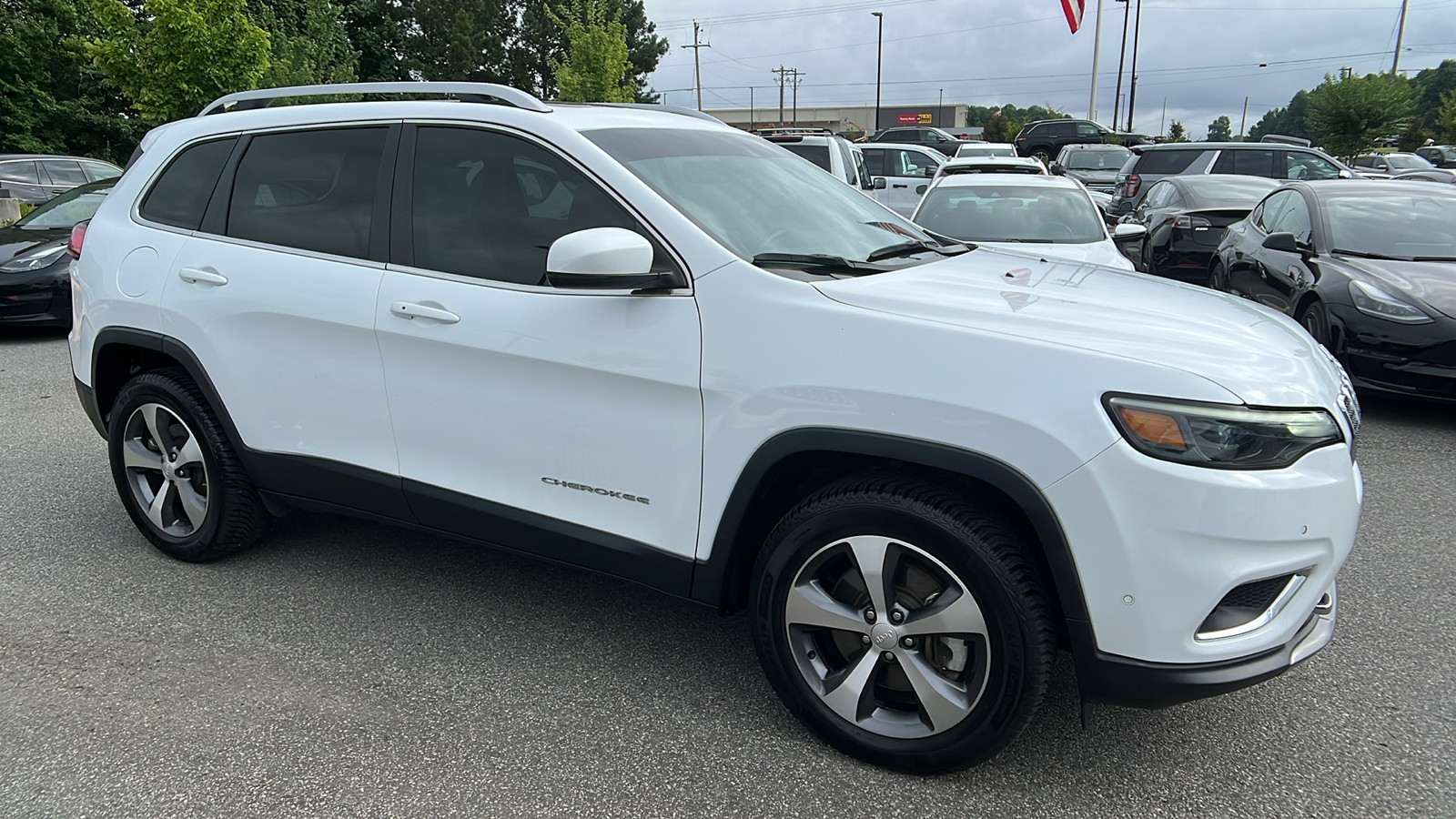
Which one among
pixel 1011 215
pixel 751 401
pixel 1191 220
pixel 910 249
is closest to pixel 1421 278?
pixel 1011 215

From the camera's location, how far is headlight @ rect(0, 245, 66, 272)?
867cm

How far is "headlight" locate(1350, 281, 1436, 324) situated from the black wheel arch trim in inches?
186

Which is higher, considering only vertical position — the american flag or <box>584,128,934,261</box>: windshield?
the american flag

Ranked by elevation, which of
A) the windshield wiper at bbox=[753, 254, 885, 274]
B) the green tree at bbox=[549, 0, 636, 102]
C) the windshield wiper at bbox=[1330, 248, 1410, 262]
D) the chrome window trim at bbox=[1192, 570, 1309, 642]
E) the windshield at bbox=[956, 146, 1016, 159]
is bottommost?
the chrome window trim at bbox=[1192, 570, 1309, 642]

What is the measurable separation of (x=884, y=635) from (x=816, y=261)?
1.09 meters

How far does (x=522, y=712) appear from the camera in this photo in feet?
9.45

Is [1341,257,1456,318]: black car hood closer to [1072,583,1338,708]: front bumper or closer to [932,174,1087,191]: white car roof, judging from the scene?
[932,174,1087,191]: white car roof

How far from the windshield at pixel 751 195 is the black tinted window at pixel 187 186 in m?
1.72

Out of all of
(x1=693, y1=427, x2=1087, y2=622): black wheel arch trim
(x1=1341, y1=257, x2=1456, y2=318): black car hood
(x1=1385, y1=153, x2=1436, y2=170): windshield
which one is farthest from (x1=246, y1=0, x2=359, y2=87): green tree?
(x1=1385, y1=153, x2=1436, y2=170): windshield

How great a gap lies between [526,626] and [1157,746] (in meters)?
2.05

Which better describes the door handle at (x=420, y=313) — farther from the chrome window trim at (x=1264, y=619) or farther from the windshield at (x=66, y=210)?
the windshield at (x=66, y=210)

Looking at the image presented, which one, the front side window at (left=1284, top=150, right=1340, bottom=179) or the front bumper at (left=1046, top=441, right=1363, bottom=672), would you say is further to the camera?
the front side window at (left=1284, top=150, right=1340, bottom=179)

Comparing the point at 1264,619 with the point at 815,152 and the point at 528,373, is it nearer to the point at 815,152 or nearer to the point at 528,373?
the point at 528,373

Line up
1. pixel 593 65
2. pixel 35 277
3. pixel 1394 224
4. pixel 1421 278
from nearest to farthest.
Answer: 1. pixel 1421 278
2. pixel 1394 224
3. pixel 35 277
4. pixel 593 65
